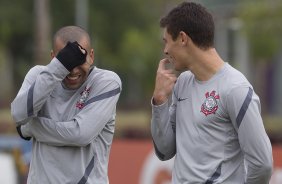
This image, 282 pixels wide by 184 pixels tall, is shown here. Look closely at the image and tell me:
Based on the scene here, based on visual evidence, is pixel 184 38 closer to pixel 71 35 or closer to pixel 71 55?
pixel 71 55

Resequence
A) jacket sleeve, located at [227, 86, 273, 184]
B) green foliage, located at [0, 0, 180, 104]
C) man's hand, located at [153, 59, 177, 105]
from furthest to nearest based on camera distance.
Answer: green foliage, located at [0, 0, 180, 104], man's hand, located at [153, 59, 177, 105], jacket sleeve, located at [227, 86, 273, 184]

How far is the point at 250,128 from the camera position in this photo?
620 cm

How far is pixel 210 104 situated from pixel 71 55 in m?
0.99

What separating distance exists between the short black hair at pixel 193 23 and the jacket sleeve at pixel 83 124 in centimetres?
85

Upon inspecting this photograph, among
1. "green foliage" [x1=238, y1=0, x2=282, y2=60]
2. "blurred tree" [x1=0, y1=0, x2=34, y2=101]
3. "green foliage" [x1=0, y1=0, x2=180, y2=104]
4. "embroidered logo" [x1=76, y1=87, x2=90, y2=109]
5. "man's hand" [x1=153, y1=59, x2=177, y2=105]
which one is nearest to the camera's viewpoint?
"man's hand" [x1=153, y1=59, x2=177, y2=105]

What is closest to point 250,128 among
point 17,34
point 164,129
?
point 164,129

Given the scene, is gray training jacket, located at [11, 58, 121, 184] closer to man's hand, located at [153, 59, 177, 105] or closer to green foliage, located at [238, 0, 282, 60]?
man's hand, located at [153, 59, 177, 105]

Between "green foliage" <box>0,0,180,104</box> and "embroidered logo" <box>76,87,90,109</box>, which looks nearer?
"embroidered logo" <box>76,87,90,109</box>

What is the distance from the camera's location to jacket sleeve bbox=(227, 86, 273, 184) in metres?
6.19

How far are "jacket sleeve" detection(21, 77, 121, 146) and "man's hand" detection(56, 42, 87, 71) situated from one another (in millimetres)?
410

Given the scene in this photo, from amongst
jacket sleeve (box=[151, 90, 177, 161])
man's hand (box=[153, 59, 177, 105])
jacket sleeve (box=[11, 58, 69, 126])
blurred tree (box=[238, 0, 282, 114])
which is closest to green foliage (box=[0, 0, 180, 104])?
blurred tree (box=[238, 0, 282, 114])

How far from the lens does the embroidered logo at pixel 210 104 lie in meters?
6.31

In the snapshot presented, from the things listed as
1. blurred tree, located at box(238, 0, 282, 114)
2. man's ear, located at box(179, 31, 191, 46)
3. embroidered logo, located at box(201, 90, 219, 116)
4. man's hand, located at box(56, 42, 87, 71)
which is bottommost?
blurred tree, located at box(238, 0, 282, 114)

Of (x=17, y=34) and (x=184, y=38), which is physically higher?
(x=184, y=38)
